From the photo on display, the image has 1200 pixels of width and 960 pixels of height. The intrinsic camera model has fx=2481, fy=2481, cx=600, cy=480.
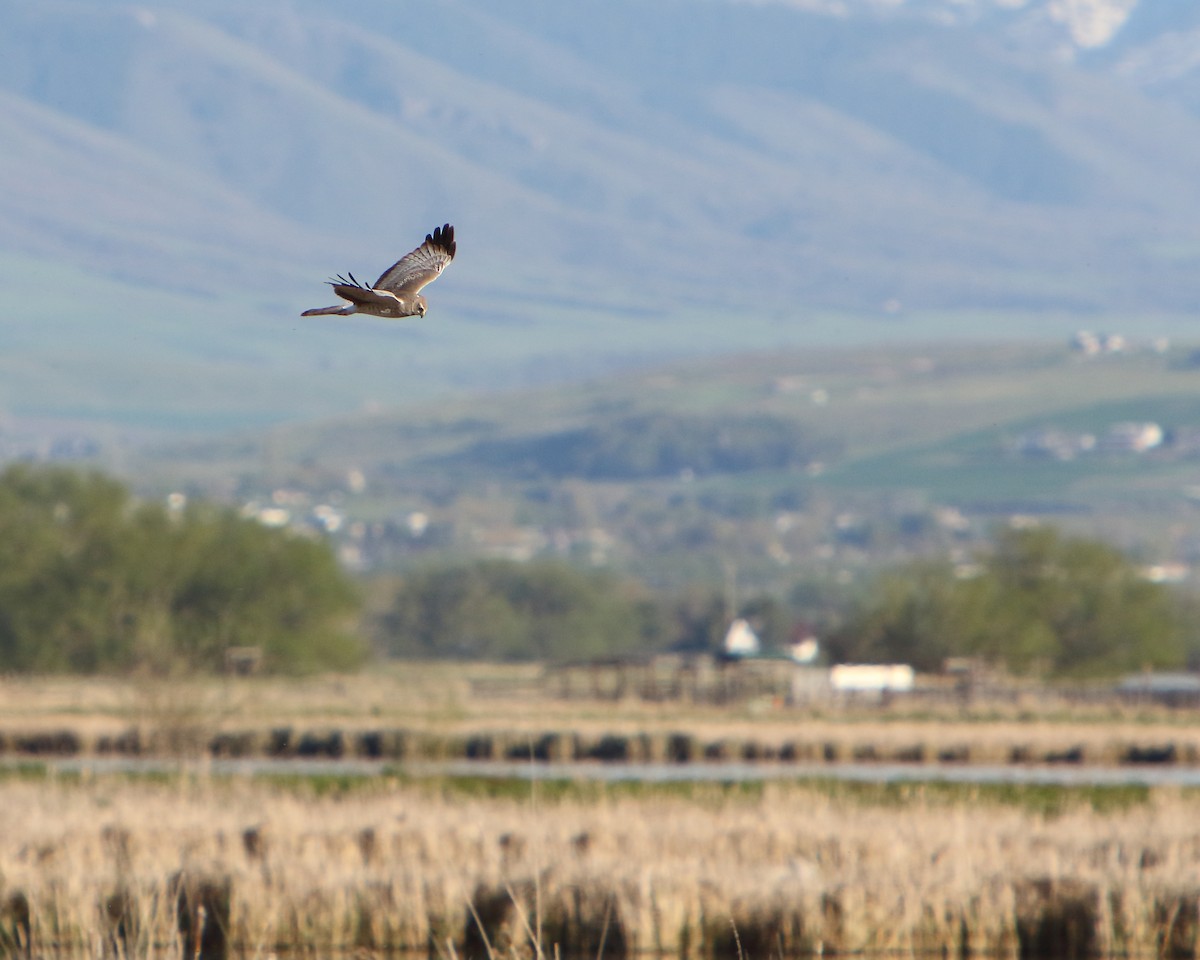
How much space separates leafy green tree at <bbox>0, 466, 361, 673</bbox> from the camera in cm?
8612

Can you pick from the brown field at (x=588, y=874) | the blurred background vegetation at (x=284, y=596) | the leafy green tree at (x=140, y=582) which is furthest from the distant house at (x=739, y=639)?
the brown field at (x=588, y=874)

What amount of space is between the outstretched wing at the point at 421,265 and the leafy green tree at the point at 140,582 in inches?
2814

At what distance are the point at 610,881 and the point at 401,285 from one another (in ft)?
42.1

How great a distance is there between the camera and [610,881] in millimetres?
23797

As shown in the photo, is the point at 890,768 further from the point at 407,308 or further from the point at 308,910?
the point at 407,308

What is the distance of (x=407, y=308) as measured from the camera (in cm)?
1166

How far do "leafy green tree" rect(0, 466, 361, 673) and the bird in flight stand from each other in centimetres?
7151

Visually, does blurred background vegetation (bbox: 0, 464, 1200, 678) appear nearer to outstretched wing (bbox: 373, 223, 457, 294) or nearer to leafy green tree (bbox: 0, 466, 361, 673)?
leafy green tree (bbox: 0, 466, 361, 673)

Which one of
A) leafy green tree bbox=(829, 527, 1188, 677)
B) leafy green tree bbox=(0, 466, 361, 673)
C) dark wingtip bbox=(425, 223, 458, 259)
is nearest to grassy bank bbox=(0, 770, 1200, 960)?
dark wingtip bbox=(425, 223, 458, 259)

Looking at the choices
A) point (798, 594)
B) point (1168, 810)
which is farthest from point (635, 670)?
point (798, 594)

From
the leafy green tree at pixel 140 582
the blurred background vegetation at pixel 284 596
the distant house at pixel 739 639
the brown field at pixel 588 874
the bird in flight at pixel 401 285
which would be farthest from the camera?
the distant house at pixel 739 639

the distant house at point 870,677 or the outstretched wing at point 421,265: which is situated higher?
the outstretched wing at point 421,265

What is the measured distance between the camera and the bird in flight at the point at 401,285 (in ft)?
37.4

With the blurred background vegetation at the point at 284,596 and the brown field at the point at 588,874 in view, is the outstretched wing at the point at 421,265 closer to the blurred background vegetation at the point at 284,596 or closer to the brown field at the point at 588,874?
the brown field at the point at 588,874
